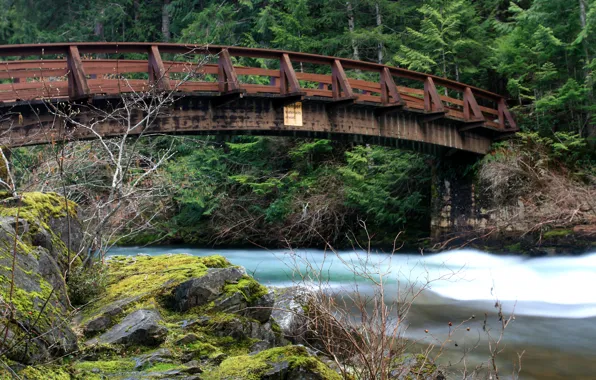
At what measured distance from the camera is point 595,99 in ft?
60.1

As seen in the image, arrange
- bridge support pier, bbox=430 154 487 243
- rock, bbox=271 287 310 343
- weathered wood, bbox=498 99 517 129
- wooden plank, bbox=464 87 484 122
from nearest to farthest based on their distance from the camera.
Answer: rock, bbox=271 287 310 343, wooden plank, bbox=464 87 484 122, bridge support pier, bbox=430 154 487 243, weathered wood, bbox=498 99 517 129

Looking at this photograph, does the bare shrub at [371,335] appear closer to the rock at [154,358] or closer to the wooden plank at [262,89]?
the rock at [154,358]

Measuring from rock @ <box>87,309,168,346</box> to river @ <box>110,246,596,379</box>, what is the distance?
1.39 metres

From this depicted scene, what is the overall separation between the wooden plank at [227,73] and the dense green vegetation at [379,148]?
2129 mm

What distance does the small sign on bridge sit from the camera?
15.0m

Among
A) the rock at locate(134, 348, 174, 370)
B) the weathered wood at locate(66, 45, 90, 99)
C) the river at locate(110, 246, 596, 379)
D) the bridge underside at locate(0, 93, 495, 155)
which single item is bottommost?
the river at locate(110, 246, 596, 379)

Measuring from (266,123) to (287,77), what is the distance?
1280 mm

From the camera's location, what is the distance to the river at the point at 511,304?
7.93 m

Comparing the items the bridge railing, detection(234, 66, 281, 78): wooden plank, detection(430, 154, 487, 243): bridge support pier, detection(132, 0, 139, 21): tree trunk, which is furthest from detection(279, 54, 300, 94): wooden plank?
detection(132, 0, 139, 21): tree trunk

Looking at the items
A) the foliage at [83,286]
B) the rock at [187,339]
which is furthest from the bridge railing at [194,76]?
the rock at [187,339]

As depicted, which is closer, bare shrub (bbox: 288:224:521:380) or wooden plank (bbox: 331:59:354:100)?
bare shrub (bbox: 288:224:521:380)

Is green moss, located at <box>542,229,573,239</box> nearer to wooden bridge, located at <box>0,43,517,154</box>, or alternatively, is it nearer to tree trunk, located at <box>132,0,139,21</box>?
wooden bridge, located at <box>0,43,517,154</box>

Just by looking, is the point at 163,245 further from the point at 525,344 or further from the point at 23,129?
the point at 525,344

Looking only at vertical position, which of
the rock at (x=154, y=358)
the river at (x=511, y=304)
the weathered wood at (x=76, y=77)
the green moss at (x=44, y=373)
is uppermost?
the weathered wood at (x=76, y=77)
